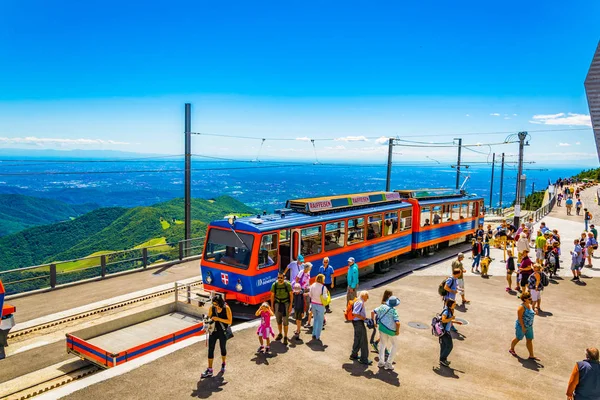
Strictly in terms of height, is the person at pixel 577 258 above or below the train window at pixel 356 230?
below

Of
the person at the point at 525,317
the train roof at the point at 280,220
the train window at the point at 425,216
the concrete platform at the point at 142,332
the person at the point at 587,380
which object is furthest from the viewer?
the train window at the point at 425,216

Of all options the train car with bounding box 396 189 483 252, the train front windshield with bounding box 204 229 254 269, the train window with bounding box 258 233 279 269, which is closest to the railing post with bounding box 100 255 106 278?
the train front windshield with bounding box 204 229 254 269

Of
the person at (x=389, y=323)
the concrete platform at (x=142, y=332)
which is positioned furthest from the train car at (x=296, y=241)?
the person at (x=389, y=323)

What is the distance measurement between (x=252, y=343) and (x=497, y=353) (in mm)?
5483

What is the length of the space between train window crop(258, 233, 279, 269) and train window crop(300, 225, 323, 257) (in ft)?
4.22

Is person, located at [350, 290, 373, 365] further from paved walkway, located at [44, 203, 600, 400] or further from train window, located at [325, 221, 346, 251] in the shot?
train window, located at [325, 221, 346, 251]

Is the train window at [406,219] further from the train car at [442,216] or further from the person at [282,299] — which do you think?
the person at [282,299]

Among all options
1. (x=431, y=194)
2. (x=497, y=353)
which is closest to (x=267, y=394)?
(x=497, y=353)

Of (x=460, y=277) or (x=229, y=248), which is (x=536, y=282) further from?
(x=229, y=248)

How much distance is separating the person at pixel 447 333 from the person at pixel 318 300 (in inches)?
102

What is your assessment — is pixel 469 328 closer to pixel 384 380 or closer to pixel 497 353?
pixel 497 353

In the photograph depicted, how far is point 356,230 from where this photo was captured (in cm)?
1631

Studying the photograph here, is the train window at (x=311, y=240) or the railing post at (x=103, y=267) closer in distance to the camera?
the train window at (x=311, y=240)

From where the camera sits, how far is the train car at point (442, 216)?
20.6 metres
